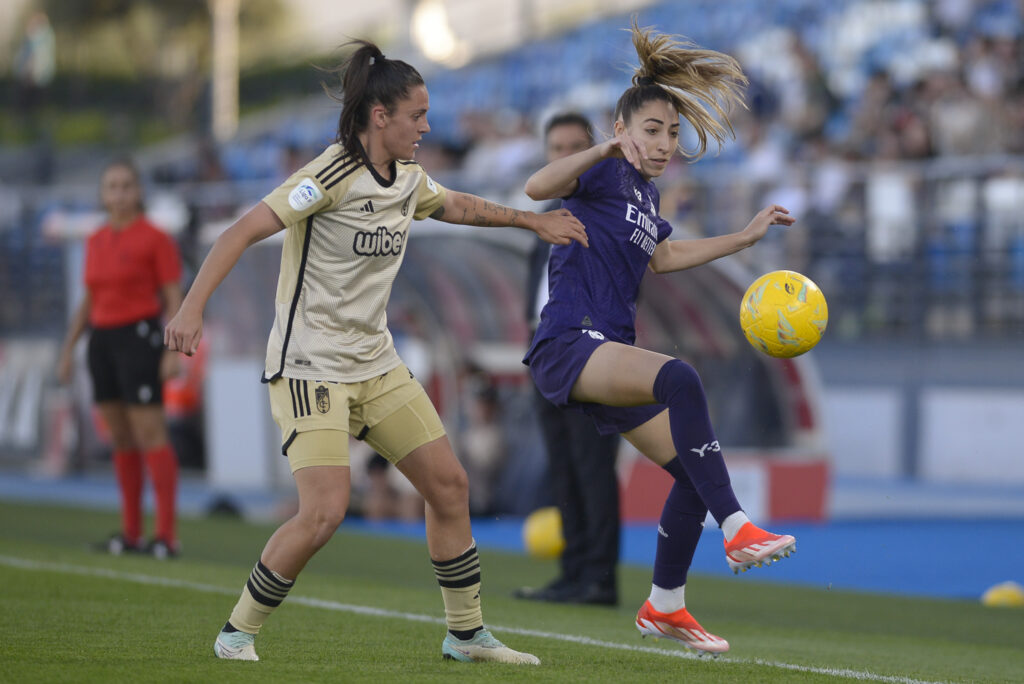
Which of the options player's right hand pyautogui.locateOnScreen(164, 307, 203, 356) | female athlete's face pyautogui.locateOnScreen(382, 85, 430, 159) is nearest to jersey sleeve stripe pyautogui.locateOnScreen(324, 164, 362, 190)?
female athlete's face pyautogui.locateOnScreen(382, 85, 430, 159)

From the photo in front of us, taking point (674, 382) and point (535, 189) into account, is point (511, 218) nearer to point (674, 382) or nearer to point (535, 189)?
point (535, 189)

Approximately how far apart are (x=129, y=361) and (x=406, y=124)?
4734 millimetres

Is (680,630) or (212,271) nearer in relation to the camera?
(212,271)

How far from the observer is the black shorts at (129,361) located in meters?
9.27

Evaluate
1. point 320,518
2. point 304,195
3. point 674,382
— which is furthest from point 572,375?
point 304,195

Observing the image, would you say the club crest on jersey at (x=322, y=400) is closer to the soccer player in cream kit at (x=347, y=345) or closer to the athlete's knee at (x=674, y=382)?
the soccer player in cream kit at (x=347, y=345)

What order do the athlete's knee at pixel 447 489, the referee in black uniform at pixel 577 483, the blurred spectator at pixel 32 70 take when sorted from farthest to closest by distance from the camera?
1. the blurred spectator at pixel 32 70
2. the referee in black uniform at pixel 577 483
3. the athlete's knee at pixel 447 489

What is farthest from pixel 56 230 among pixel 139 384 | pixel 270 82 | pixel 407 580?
pixel 270 82

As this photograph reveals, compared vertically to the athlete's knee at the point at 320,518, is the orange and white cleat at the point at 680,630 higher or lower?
lower

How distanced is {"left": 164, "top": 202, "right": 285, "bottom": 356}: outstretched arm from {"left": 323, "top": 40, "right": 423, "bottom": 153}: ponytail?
465 mm

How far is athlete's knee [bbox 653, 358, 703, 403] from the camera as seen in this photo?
205 inches

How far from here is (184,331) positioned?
466cm

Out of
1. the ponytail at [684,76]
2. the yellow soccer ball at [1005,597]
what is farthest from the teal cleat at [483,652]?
the yellow soccer ball at [1005,597]

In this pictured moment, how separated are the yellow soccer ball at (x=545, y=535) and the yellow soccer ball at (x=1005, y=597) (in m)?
3.26
